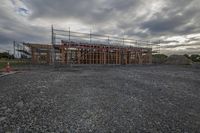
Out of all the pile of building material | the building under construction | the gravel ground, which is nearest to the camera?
the gravel ground

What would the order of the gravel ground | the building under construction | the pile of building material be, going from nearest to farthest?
the gravel ground → the building under construction → the pile of building material

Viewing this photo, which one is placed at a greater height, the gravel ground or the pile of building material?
the pile of building material

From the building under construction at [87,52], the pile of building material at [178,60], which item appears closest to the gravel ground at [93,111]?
the building under construction at [87,52]

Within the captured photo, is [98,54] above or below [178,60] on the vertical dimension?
above

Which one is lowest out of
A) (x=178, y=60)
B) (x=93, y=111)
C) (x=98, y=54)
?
(x=93, y=111)

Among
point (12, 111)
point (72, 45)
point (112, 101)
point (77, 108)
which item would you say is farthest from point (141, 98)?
point (72, 45)

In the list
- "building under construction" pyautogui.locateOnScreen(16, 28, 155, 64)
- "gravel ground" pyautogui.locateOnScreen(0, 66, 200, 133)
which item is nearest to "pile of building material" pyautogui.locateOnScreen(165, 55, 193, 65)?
"building under construction" pyautogui.locateOnScreen(16, 28, 155, 64)

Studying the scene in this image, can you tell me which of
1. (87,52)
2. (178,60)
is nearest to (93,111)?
(87,52)

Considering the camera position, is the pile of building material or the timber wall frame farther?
the pile of building material

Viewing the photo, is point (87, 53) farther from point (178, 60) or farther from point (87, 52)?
point (178, 60)

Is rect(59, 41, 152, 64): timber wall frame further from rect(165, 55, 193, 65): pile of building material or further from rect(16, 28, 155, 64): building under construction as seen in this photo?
rect(165, 55, 193, 65): pile of building material

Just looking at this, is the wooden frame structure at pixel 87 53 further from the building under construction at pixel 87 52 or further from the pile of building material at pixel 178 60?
the pile of building material at pixel 178 60

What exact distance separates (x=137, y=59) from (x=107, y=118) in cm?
2006

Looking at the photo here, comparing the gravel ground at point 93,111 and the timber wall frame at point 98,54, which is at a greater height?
the timber wall frame at point 98,54
